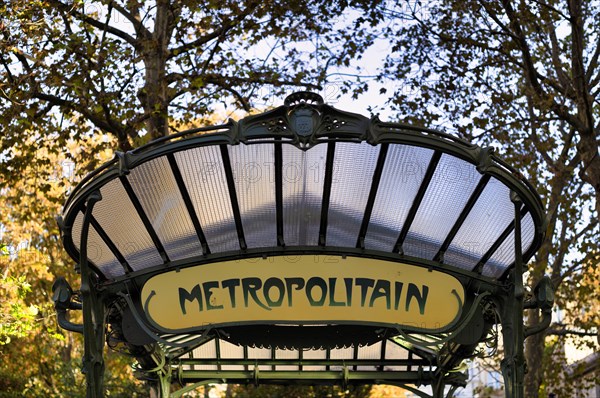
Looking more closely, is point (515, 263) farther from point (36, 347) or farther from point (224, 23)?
point (36, 347)

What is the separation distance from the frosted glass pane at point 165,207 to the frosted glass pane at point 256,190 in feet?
1.57

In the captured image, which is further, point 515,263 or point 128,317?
point 128,317

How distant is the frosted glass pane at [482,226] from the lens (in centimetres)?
724

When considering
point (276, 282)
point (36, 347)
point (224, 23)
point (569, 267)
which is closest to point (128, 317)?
point (276, 282)

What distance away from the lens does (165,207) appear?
24.6 ft

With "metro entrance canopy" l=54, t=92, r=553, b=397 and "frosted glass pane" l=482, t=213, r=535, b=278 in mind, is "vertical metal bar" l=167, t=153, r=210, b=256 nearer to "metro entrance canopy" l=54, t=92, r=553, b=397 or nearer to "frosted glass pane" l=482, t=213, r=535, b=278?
"metro entrance canopy" l=54, t=92, r=553, b=397

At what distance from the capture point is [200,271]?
25.3 ft

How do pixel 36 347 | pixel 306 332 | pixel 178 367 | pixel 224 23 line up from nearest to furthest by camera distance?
pixel 306 332 < pixel 178 367 < pixel 224 23 < pixel 36 347

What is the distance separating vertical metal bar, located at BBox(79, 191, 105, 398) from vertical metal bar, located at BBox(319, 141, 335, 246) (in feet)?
6.13

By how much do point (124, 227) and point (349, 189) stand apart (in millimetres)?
1930

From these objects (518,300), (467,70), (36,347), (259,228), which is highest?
(467,70)

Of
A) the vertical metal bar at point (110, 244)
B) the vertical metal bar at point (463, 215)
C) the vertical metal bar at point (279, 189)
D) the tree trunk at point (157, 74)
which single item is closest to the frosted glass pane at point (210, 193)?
the vertical metal bar at point (279, 189)

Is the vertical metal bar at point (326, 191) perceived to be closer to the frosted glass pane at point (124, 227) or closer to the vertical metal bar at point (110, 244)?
the frosted glass pane at point (124, 227)

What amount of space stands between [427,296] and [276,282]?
1290 millimetres
